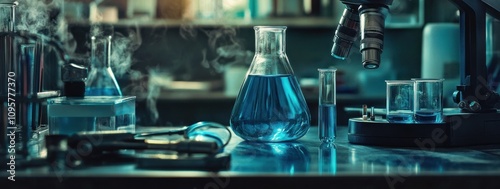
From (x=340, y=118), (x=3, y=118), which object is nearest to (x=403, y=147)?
(x=3, y=118)

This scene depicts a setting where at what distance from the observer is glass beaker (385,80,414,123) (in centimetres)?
102

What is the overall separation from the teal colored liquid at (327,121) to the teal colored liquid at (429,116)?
136mm

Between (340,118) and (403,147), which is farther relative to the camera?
(340,118)

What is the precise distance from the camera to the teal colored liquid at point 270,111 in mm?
1029

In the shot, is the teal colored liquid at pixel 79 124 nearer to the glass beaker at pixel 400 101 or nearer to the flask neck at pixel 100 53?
the flask neck at pixel 100 53

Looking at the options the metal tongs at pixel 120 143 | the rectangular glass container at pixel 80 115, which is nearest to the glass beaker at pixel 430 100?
the metal tongs at pixel 120 143

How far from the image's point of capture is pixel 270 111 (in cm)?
103

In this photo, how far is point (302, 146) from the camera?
99cm

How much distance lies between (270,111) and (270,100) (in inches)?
0.8

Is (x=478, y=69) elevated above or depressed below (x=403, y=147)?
above

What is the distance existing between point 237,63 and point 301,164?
2.24m

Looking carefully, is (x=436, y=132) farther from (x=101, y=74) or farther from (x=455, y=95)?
(x=101, y=74)

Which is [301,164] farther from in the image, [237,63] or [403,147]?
[237,63]

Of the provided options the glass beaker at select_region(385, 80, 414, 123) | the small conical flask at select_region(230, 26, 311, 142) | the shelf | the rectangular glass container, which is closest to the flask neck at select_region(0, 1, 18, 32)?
the rectangular glass container
